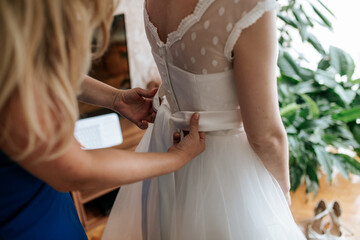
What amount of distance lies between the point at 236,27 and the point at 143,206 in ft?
2.36

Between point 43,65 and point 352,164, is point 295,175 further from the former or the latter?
point 43,65

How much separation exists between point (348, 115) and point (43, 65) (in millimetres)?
1777

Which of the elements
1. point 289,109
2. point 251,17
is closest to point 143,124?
point 251,17

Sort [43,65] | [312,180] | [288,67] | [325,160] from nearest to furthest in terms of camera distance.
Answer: [43,65], [325,160], [312,180], [288,67]

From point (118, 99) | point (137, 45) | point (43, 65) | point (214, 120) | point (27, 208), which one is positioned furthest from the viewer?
point (137, 45)

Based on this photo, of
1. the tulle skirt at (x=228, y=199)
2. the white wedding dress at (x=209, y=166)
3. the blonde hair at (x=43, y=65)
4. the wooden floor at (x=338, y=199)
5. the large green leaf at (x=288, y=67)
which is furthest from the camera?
the large green leaf at (x=288, y=67)

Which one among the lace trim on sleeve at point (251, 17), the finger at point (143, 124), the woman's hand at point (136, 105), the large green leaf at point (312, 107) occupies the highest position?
the lace trim on sleeve at point (251, 17)

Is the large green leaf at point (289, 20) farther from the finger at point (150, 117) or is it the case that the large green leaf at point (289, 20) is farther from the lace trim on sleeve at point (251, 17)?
the lace trim on sleeve at point (251, 17)

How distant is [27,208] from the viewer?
680 mm

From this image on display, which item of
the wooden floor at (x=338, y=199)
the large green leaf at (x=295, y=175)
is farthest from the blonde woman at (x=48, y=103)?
the wooden floor at (x=338, y=199)

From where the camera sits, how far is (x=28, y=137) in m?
0.45

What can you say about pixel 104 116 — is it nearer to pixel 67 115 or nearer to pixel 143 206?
pixel 143 206

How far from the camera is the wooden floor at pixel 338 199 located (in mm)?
1779

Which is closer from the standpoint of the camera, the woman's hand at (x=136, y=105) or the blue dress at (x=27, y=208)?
the blue dress at (x=27, y=208)
